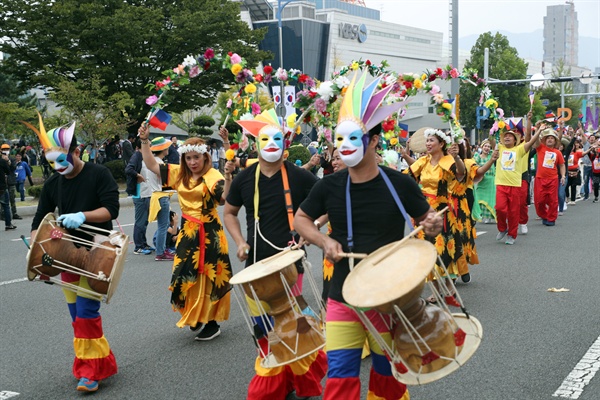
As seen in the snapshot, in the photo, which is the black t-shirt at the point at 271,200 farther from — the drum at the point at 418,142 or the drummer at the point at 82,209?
the drum at the point at 418,142

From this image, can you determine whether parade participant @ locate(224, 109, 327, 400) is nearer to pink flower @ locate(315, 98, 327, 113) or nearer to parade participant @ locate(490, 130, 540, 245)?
pink flower @ locate(315, 98, 327, 113)

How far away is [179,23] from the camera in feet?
113

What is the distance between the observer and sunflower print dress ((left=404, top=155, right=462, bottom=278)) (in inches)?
317

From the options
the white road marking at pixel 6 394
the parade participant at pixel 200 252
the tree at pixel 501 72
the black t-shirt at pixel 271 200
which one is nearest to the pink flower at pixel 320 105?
the black t-shirt at pixel 271 200

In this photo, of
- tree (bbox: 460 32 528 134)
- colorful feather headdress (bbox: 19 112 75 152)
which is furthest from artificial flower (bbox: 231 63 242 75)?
tree (bbox: 460 32 528 134)

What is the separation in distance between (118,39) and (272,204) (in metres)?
29.6

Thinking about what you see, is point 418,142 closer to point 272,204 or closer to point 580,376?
point 580,376

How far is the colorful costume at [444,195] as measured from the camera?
26.5 feet

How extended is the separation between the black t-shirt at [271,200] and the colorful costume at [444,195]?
2.99 m

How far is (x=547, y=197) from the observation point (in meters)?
15.1

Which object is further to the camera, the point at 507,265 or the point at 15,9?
the point at 15,9

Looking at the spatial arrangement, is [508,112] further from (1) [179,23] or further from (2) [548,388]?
(2) [548,388]

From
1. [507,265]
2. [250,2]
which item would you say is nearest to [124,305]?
[507,265]

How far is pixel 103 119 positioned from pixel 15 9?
783 cm
